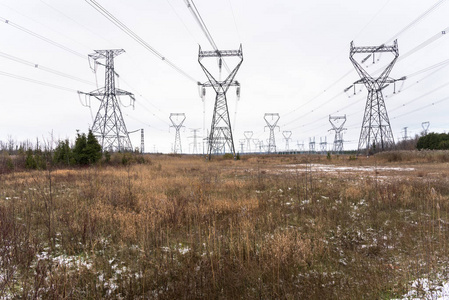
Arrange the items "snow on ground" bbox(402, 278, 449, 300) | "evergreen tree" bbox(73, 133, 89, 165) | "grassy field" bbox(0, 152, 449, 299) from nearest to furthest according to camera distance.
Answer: "snow on ground" bbox(402, 278, 449, 300)
"grassy field" bbox(0, 152, 449, 299)
"evergreen tree" bbox(73, 133, 89, 165)

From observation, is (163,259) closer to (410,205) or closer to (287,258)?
(287,258)

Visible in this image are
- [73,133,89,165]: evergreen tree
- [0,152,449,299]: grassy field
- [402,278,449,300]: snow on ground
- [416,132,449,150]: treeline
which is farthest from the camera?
[416,132,449,150]: treeline

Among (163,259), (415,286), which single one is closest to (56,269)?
(163,259)

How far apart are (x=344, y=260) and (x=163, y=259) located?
3.11 metres

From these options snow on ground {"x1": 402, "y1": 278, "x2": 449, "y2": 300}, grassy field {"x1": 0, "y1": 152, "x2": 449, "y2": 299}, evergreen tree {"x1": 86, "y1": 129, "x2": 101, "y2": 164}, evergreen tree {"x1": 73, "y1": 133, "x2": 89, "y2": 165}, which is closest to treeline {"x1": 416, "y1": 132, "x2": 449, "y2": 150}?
grassy field {"x1": 0, "y1": 152, "x2": 449, "y2": 299}

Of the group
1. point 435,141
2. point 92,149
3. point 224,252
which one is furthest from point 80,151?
point 435,141

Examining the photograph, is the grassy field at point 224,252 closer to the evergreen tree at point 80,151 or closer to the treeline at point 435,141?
the evergreen tree at point 80,151

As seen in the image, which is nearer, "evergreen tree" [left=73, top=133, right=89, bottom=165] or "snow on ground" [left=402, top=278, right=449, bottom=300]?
"snow on ground" [left=402, top=278, right=449, bottom=300]

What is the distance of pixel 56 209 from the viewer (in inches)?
240

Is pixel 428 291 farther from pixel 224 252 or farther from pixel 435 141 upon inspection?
pixel 435 141

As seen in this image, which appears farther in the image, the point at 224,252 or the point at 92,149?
the point at 92,149

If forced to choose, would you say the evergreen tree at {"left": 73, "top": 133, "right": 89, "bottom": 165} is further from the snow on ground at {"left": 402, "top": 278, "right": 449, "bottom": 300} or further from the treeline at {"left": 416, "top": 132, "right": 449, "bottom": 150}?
the treeline at {"left": 416, "top": 132, "right": 449, "bottom": 150}

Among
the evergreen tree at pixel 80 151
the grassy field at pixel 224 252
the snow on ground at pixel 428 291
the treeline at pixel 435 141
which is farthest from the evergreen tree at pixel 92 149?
the treeline at pixel 435 141

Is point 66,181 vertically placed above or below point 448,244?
above
